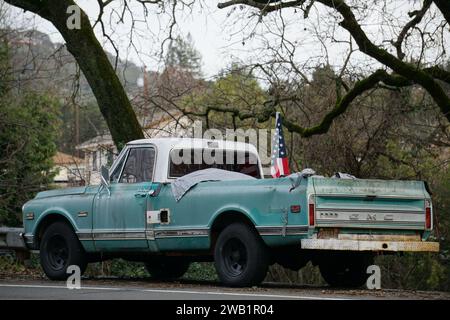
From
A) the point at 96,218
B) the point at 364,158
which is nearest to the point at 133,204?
the point at 96,218

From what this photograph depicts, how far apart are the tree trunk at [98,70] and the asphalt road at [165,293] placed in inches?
278

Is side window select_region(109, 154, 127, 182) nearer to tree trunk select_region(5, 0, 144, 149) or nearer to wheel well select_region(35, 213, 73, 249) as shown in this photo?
wheel well select_region(35, 213, 73, 249)

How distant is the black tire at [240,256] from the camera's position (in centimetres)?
1273

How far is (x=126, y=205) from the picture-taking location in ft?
47.3

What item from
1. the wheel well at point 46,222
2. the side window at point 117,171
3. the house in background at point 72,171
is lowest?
the wheel well at point 46,222

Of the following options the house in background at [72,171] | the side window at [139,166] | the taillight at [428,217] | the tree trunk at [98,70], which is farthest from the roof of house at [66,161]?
the taillight at [428,217]

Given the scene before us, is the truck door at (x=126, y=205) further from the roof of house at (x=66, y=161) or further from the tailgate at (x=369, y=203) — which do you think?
the roof of house at (x=66, y=161)

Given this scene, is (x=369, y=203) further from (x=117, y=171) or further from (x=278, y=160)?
(x=117, y=171)

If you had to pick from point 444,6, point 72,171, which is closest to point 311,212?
point 444,6

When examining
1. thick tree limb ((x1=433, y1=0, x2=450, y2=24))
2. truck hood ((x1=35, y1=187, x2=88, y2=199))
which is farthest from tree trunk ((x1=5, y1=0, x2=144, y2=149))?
thick tree limb ((x1=433, y1=0, x2=450, y2=24))

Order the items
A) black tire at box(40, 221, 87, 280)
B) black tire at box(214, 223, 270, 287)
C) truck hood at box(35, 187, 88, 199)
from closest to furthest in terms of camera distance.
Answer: black tire at box(214, 223, 270, 287) → black tire at box(40, 221, 87, 280) → truck hood at box(35, 187, 88, 199)

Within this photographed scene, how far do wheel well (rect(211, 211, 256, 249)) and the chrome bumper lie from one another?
1.05 m

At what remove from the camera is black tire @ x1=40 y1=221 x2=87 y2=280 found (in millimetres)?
15148
